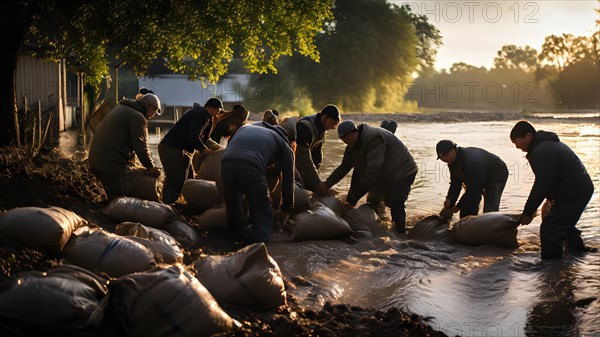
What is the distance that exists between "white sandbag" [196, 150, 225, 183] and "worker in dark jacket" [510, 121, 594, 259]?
10.9 ft

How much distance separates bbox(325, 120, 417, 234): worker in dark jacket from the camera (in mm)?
7641

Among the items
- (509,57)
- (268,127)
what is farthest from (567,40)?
(268,127)

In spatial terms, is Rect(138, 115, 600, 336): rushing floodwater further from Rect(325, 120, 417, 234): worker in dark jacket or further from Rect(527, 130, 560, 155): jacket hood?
Rect(527, 130, 560, 155): jacket hood

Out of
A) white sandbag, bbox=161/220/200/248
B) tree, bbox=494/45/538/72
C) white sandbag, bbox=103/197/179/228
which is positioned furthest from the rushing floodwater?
tree, bbox=494/45/538/72

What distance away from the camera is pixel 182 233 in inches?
250

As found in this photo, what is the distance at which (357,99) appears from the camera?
50.6 m

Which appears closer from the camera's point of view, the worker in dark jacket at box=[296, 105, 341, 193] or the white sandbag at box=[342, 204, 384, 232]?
the white sandbag at box=[342, 204, 384, 232]

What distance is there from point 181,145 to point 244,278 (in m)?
3.66

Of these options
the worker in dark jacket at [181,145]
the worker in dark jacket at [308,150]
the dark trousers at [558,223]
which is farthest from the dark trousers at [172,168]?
the dark trousers at [558,223]

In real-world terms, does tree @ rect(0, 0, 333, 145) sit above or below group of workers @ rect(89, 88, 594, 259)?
above

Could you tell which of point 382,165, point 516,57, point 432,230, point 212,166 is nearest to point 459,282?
point 432,230

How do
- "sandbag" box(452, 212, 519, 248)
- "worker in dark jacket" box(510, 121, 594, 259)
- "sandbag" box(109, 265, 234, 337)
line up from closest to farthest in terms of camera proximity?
"sandbag" box(109, 265, 234, 337) → "worker in dark jacket" box(510, 121, 594, 259) → "sandbag" box(452, 212, 519, 248)

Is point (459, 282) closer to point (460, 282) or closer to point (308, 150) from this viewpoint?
point (460, 282)

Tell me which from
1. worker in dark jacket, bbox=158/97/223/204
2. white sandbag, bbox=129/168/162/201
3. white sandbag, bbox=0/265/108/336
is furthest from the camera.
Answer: worker in dark jacket, bbox=158/97/223/204
